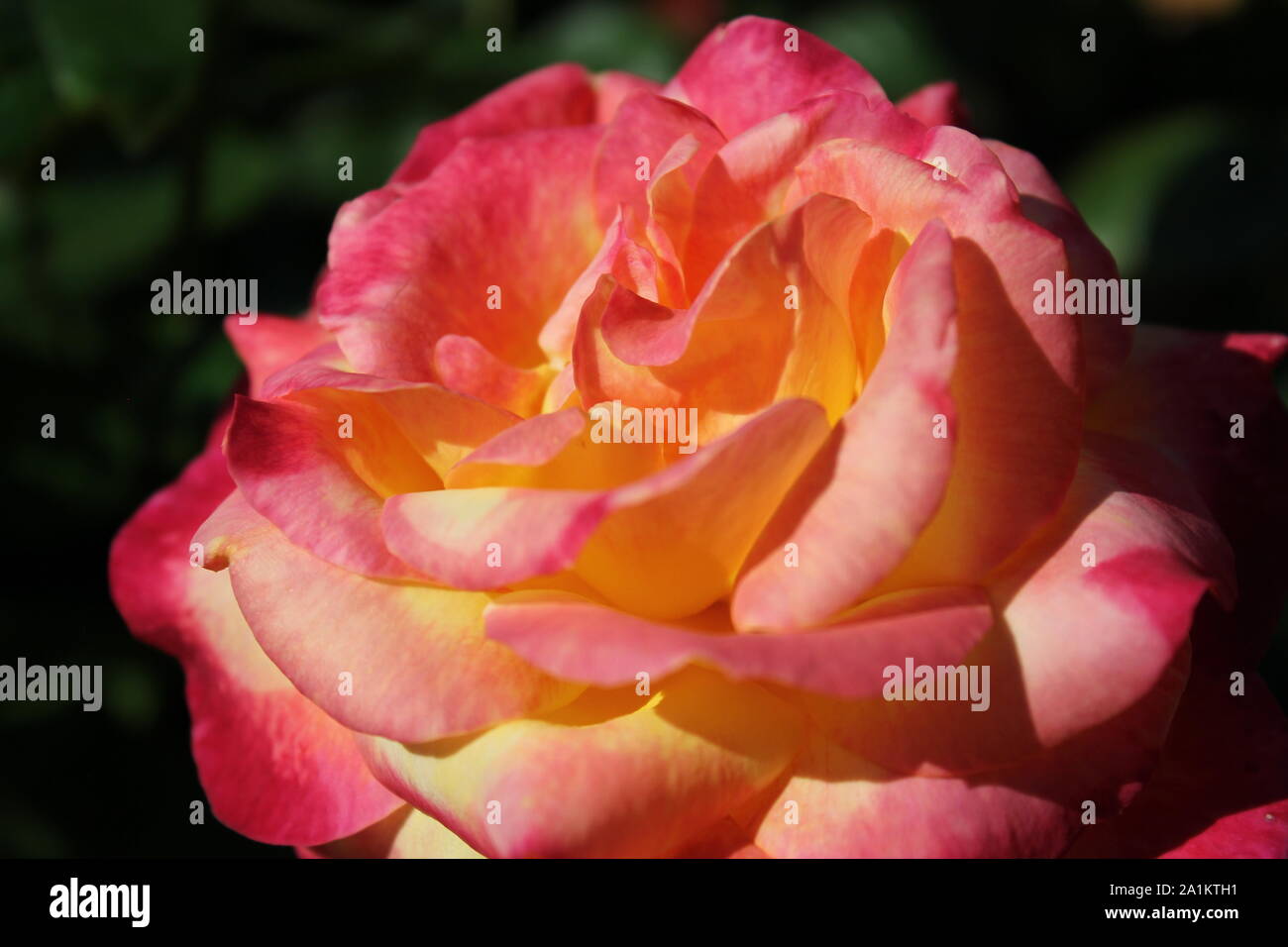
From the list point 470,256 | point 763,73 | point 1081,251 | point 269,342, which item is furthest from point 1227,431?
point 269,342

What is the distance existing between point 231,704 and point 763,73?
0.56 m

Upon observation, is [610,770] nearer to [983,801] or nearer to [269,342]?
[983,801]

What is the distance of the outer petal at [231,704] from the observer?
805 millimetres

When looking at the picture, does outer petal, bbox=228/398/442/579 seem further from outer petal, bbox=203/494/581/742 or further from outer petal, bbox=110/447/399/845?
outer petal, bbox=110/447/399/845

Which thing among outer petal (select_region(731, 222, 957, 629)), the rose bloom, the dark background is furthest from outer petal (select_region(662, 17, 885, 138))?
the dark background

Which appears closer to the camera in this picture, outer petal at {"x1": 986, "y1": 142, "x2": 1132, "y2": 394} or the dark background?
outer petal at {"x1": 986, "y1": 142, "x2": 1132, "y2": 394}

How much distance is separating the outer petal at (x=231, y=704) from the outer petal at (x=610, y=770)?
9 cm

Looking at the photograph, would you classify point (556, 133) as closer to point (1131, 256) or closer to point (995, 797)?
point (995, 797)

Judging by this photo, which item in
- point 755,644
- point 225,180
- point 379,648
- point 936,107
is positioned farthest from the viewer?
point 225,180

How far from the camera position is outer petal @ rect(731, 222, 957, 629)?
0.63m

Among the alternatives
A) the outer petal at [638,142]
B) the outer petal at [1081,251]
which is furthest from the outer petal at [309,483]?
the outer petal at [1081,251]

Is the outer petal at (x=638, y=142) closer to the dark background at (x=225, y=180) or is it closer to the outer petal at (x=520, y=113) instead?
the outer petal at (x=520, y=113)

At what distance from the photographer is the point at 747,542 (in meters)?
0.71
